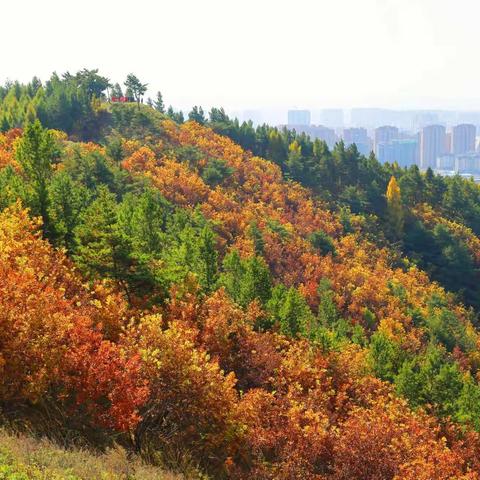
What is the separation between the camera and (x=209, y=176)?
102 meters

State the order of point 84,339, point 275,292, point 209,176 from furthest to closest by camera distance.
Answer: point 209,176 → point 275,292 → point 84,339

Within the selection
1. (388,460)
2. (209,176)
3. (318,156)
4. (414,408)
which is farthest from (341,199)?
(388,460)

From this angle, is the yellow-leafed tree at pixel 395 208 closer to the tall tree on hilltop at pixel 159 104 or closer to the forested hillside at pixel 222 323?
the forested hillside at pixel 222 323

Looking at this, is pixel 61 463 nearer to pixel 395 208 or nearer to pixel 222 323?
pixel 222 323

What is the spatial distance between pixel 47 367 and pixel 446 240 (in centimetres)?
10566

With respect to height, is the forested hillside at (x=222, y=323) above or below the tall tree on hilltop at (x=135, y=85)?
below

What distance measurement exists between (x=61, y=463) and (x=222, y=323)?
15466 mm

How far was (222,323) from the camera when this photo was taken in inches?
1240

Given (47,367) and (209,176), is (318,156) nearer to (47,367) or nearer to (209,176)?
(209,176)

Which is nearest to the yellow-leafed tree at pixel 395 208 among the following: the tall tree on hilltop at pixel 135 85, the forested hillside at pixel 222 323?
the forested hillside at pixel 222 323

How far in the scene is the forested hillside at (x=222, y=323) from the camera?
20500 millimetres

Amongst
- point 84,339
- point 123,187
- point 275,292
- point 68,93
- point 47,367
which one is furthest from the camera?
point 68,93

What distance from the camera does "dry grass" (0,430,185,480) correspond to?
15328 mm

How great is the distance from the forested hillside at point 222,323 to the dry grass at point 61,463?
4.92 feet
